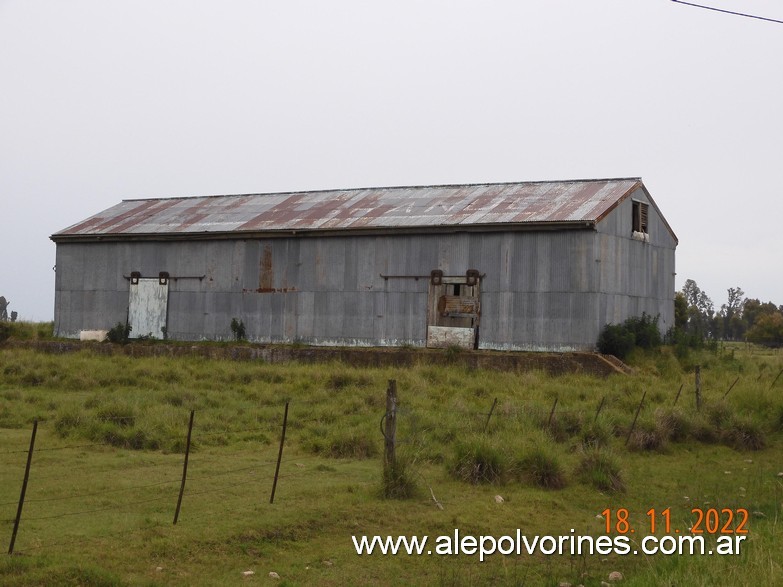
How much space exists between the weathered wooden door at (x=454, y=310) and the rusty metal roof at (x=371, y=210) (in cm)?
181

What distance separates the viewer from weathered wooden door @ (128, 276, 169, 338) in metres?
34.8

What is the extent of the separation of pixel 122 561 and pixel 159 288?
26.3 metres

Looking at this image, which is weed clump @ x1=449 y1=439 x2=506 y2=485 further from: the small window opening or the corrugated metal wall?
the small window opening

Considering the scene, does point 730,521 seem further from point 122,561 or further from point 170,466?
point 170,466

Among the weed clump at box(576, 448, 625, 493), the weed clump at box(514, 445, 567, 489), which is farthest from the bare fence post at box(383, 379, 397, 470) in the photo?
the weed clump at box(576, 448, 625, 493)

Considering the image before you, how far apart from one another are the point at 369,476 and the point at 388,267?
54.8 ft

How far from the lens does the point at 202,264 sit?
34.4 meters

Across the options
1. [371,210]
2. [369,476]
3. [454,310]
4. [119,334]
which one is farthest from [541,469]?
[119,334]

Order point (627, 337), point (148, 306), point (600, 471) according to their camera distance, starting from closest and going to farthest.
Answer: point (600, 471), point (627, 337), point (148, 306)

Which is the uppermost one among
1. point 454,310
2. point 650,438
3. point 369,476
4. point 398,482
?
point 454,310

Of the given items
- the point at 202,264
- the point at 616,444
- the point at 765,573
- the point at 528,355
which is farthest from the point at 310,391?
the point at 765,573

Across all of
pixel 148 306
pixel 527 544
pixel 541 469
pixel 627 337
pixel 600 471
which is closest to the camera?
pixel 527 544

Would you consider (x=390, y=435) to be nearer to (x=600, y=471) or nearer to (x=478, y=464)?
(x=478, y=464)

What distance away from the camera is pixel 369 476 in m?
14.6
